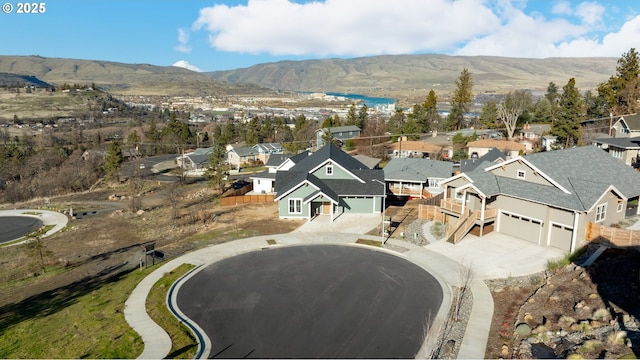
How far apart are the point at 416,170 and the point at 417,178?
1.70 metres

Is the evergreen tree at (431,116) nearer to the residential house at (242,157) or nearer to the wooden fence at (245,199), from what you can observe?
the residential house at (242,157)

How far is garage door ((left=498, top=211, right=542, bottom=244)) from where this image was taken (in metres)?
30.2

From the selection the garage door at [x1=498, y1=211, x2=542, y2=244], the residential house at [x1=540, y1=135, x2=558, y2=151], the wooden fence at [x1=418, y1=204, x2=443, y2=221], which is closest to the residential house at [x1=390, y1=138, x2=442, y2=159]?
the residential house at [x1=540, y1=135, x2=558, y2=151]

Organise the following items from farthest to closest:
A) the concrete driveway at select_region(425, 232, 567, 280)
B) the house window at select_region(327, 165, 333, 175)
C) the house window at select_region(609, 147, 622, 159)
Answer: the house window at select_region(609, 147, 622, 159) → the house window at select_region(327, 165, 333, 175) → the concrete driveway at select_region(425, 232, 567, 280)

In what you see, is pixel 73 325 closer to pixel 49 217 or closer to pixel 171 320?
pixel 171 320

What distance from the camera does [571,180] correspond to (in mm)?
29922

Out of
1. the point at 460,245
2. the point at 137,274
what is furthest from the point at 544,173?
the point at 137,274

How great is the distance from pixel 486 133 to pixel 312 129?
39.3m

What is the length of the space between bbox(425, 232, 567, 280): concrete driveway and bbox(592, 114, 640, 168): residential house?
2155 cm

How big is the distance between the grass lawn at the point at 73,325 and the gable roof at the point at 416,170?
29944 mm

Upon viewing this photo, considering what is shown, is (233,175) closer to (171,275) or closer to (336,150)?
(336,150)

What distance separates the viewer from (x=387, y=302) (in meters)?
22.3

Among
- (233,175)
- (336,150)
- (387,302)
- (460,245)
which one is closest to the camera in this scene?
(387,302)

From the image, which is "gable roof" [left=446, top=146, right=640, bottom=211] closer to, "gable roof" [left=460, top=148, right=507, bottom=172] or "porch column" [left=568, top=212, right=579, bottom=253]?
"porch column" [left=568, top=212, right=579, bottom=253]
